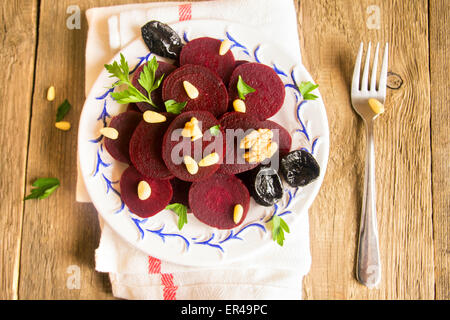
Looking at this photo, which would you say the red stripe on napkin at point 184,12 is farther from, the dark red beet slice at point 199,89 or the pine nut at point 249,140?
the pine nut at point 249,140

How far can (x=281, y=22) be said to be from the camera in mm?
1759

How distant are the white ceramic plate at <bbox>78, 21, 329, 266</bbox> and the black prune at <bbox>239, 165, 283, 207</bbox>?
83 millimetres

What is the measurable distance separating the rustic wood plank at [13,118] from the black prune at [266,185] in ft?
3.95

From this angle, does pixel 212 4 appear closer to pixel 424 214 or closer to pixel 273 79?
pixel 273 79

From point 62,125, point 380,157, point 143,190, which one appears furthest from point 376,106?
point 62,125

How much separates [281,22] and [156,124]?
802 millimetres

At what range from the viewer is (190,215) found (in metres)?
1.64

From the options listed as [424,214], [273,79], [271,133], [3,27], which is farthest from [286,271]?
[3,27]

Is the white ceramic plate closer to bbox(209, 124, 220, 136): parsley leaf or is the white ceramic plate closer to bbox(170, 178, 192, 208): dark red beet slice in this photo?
bbox(170, 178, 192, 208): dark red beet slice

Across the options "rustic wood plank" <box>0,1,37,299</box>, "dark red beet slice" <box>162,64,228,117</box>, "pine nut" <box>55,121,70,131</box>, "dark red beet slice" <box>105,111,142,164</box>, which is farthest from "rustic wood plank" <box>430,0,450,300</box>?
"rustic wood plank" <box>0,1,37,299</box>

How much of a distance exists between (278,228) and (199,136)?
21.4 inches

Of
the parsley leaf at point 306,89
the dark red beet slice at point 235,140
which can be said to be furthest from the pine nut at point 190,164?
the parsley leaf at point 306,89

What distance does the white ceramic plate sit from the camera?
5.34 ft
